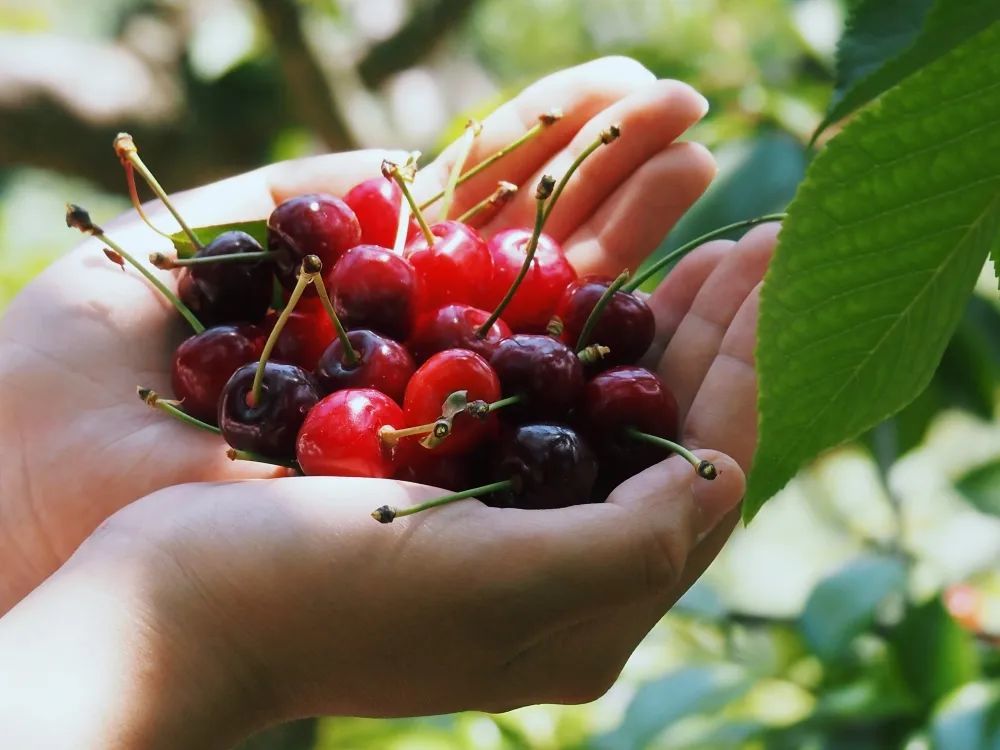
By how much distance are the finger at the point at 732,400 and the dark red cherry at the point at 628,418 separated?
2 cm

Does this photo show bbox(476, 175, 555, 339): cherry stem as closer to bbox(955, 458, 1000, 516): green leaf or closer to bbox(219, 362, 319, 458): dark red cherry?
bbox(219, 362, 319, 458): dark red cherry

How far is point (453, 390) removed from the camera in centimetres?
71

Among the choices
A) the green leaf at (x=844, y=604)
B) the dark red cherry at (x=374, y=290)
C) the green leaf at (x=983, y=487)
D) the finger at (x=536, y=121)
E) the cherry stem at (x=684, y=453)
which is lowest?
the green leaf at (x=844, y=604)

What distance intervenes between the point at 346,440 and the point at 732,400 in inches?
10.9

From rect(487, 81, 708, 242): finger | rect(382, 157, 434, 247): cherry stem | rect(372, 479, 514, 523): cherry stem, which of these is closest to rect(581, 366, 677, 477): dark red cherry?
rect(372, 479, 514, 523): cherry stem

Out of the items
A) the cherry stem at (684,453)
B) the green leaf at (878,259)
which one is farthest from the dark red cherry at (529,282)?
the green leaf at (878,259)

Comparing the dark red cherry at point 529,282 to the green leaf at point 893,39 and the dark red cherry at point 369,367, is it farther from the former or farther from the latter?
the green leaf at point 893,39

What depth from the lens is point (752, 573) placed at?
92.2 inches

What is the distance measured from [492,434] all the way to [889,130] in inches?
19.8

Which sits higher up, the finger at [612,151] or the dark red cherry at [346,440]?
the finger at [612,151]

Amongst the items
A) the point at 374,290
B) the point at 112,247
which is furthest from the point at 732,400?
the point at 112,247

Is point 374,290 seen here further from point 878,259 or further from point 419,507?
point 878,259

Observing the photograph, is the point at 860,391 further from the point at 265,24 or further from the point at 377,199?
the point at 265,24

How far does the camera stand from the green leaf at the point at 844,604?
3.45ft
